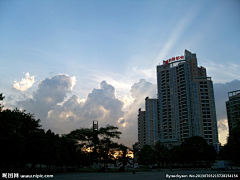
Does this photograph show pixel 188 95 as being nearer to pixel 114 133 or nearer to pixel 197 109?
pixel 197 109

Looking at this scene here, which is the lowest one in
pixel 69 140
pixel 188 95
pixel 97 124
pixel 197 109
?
pixel 69 140

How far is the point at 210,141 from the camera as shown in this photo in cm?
13688

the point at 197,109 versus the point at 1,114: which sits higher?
the point at 197,109

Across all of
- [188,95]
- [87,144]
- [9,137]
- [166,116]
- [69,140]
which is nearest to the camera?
[9,137]

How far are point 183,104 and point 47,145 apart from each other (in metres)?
127

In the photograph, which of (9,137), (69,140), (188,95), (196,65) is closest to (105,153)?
(69,140)

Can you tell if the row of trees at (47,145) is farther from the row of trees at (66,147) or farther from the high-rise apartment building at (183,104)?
the high-rise apartment building at (183,104)

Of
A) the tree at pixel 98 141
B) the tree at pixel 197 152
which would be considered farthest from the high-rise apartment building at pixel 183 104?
the tree at pixel 98 141

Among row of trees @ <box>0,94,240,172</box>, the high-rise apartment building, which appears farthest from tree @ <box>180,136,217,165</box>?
the high-rise apartment building

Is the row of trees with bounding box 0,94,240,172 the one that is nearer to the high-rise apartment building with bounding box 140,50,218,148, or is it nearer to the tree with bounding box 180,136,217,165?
the tree with bounding box 180,136,217,165

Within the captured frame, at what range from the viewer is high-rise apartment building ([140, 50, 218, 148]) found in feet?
469

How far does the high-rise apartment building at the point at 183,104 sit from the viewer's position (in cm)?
14300

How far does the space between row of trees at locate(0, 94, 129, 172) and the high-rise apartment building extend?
88.9 meters

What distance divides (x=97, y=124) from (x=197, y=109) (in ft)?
317
